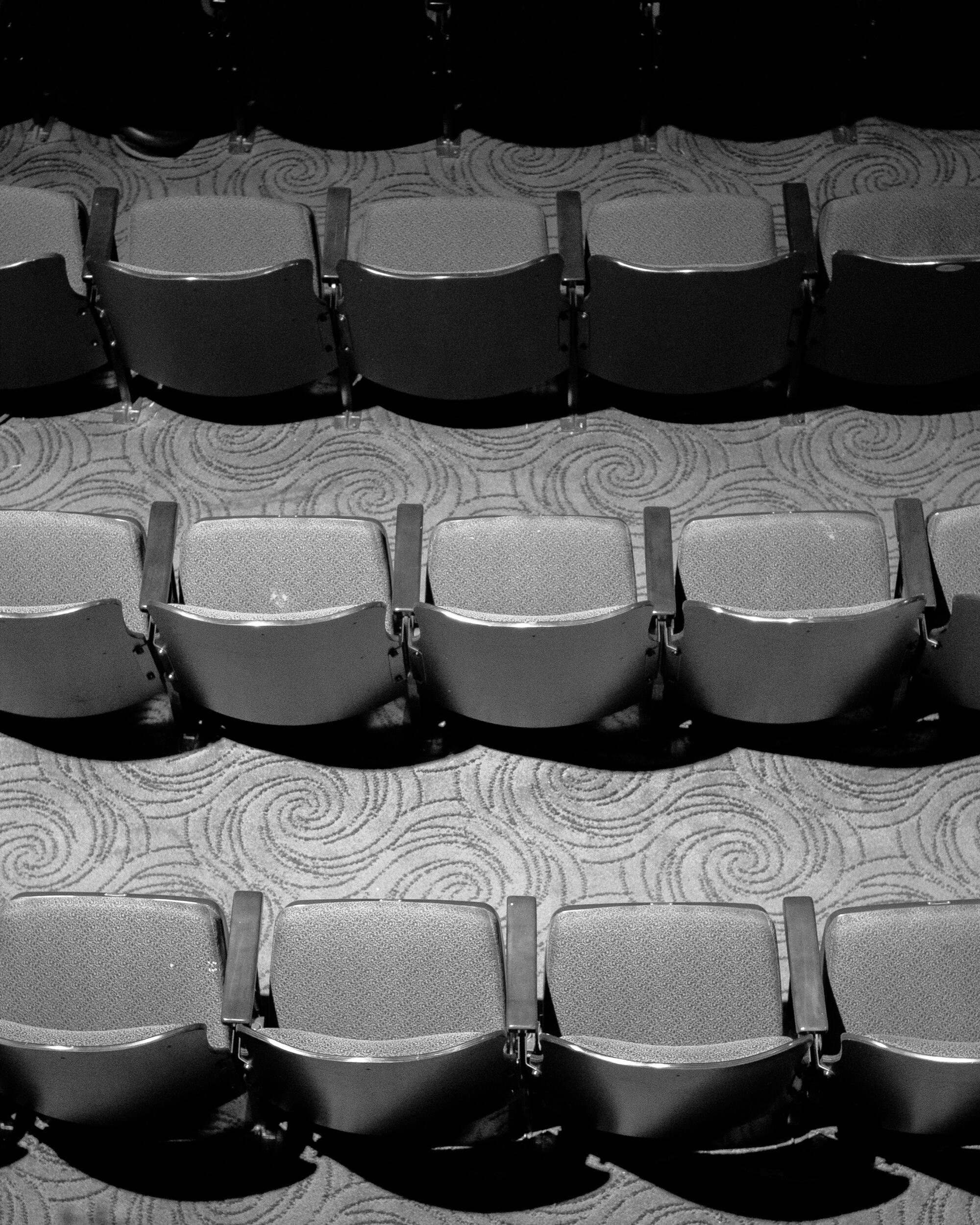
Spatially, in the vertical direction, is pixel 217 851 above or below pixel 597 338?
below

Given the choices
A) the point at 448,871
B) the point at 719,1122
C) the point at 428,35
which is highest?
the point at 428,35

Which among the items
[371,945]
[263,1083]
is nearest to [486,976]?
[371,945]

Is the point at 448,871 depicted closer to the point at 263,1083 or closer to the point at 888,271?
the point at 263,1083

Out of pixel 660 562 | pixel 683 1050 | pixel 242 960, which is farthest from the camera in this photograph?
pixel 660 562

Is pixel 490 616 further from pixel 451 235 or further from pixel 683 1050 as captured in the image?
pixel 451 235

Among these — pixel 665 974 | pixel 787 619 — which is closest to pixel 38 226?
pixel 787 619

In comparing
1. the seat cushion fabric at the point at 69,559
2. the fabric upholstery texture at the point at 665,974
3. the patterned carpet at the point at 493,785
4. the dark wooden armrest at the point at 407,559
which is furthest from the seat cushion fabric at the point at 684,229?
the fabric upholstery texture at the point at 665,974

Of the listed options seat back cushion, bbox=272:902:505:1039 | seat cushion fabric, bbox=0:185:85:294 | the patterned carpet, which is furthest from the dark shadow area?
seat cushion fabric, bbox=0:185:85:294

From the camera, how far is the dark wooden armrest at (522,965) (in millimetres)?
1335

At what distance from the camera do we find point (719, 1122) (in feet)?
4.38

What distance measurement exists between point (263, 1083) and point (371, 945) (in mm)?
155

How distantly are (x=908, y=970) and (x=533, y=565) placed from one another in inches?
21.7

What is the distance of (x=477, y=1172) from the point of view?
4.78 ft

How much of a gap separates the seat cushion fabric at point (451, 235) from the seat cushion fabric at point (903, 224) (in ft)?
1.21
